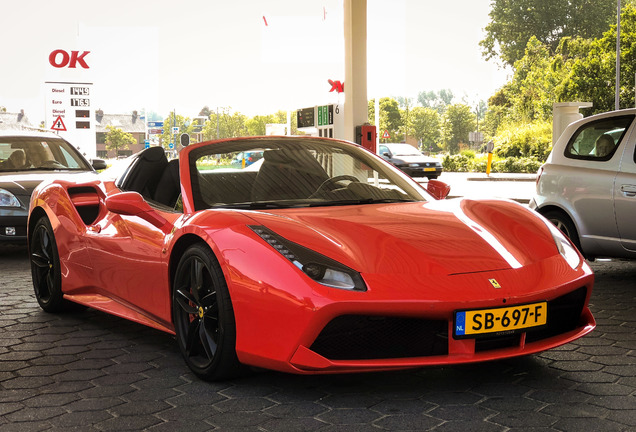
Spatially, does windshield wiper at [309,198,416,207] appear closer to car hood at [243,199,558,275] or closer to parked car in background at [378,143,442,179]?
car hood at [243,199,558,275]

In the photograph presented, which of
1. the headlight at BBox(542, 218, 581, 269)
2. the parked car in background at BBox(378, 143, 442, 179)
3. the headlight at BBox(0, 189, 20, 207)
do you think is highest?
the headlight at BBox(542, 218, 581, 269)

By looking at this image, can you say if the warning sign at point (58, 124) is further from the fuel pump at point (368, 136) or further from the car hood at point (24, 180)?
the car hood at point (24, 180)

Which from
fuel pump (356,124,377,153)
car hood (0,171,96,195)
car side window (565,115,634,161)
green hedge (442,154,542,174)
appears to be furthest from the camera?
green hedge (442,154,542,174)

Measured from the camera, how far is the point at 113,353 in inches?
187

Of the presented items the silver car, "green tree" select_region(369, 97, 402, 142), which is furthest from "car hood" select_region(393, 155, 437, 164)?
"green tree" select_region(369, 97, 402, 142)

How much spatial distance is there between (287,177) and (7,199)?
18.9 ft

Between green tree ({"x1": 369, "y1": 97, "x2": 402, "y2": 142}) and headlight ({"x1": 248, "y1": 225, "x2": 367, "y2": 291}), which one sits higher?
green tree ({"x1": 369, "y1": 97, "x2": 402, "y2": 142})

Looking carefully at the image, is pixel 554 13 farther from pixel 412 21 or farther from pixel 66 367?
pixel 66 367

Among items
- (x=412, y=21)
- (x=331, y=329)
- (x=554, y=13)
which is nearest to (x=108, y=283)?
(x=331, y=329)

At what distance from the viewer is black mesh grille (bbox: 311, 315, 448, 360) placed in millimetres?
3500

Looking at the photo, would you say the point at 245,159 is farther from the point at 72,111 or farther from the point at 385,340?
the point at 72,111

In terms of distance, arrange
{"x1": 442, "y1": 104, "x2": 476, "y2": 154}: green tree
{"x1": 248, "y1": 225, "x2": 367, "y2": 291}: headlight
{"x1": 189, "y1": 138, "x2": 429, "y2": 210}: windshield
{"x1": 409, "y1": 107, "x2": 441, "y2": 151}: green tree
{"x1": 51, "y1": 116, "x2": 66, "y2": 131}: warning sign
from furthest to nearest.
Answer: {"x1": 409, "y1": 107, "x2": 441, "y2": 151}: green tree
{"x1": 442, "y1": 104, "x2": 476, "y2": 154}: green tree
{"x1": 51, "y1": 116, "x2": 66, "y2": 131}: warning sign
{"x1": 189, "y1": 138, "x2": 429, "y2": 210}: windshield
{"x1": 248, "y1": 225, "x2": 367, "y2": 291}: headlight

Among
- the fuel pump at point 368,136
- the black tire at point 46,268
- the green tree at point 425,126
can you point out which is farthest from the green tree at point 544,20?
the black tire at point 46,268

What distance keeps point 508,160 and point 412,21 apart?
332ft
